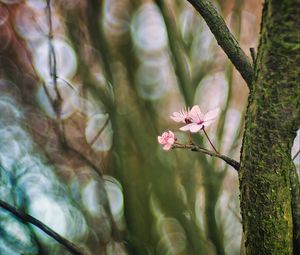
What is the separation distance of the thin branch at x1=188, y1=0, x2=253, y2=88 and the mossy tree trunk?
82 millimetres

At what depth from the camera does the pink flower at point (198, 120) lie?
2.14ft

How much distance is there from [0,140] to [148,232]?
787 millimetres

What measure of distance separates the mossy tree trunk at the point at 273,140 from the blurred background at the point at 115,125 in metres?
1.10

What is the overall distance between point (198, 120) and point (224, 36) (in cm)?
18

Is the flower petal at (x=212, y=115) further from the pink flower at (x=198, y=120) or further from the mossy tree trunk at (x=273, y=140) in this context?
the mossy tree trunk at (x=273, y=140)

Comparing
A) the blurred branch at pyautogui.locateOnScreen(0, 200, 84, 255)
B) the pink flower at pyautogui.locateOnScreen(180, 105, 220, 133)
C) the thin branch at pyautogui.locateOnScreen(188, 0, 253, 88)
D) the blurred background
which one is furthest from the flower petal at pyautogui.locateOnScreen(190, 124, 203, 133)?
the blurred background

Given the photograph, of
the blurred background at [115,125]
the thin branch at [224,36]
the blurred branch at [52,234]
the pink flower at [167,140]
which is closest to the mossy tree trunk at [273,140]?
the thin branch at [224,36]

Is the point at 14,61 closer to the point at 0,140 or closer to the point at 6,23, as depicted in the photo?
the point at 6,23

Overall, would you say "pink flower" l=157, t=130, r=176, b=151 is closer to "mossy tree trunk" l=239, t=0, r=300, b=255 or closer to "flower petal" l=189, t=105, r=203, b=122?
"flower petal" l=189, t=105, r=203, b=122

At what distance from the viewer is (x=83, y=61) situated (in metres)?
1.64

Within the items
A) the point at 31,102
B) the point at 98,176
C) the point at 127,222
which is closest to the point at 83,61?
the point at 31,102

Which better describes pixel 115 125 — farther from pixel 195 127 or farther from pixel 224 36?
pixel 224 36

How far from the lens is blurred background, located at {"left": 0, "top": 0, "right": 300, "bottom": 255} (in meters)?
1.58

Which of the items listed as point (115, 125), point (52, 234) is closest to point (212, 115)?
point (52, 234)
